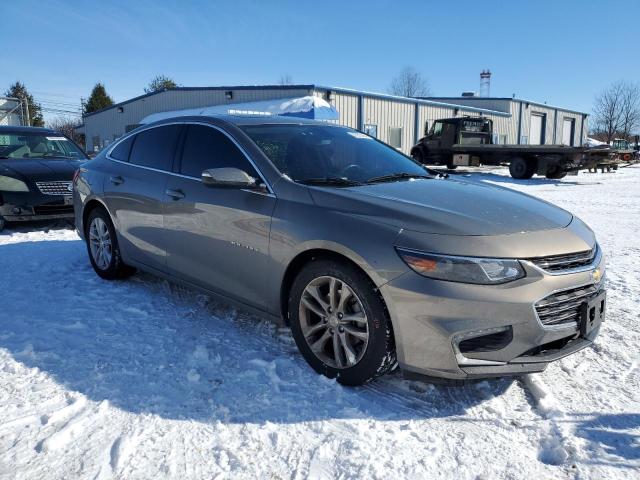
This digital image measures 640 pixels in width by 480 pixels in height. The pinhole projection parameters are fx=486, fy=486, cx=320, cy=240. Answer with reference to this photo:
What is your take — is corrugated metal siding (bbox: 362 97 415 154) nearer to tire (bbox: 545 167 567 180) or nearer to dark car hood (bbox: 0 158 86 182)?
tire (bbox: 545 167 567 180)

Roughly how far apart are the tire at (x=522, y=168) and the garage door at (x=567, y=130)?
32.5 metres

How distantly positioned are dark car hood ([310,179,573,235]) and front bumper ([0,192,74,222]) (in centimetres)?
578

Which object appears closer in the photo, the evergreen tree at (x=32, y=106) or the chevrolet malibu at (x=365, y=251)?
the chevrolet malibu at (x=365, y=251)

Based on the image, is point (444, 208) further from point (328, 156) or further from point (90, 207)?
point (90, 207)

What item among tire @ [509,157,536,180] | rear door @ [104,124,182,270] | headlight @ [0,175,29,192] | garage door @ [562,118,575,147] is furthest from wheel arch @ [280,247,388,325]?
garage door @ [562,118,575,147]

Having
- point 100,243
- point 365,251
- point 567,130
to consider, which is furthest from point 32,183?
point 567,130

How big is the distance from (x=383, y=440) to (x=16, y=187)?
6967mm

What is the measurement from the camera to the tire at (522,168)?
1858 cm

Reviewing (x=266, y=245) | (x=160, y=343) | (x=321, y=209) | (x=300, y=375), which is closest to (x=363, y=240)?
(x=321, y=209)

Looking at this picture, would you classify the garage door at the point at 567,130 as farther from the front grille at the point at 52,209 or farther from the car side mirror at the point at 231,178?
the car side mirror at the point at 231,178

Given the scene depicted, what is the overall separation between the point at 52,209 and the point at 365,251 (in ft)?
20.8

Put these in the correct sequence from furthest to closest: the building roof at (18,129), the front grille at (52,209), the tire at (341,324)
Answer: the building roof at (18,129) → the front grille at (52,209) → the tire at (341,324)

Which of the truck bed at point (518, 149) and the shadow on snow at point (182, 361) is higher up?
the truck bed at point (518, 149)

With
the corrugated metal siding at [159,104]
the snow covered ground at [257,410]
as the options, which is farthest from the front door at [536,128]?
the snow covered ground at [257,410]
